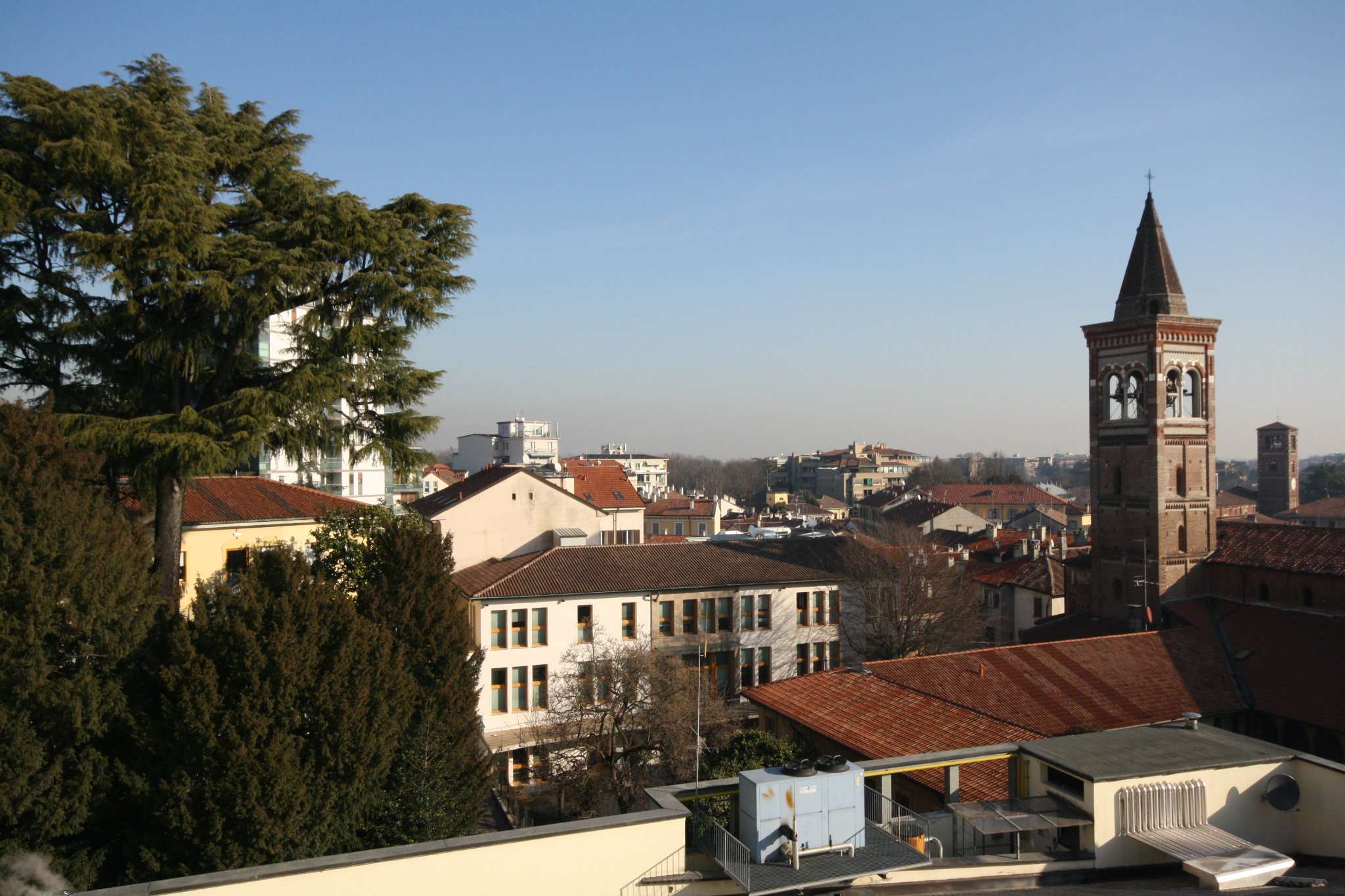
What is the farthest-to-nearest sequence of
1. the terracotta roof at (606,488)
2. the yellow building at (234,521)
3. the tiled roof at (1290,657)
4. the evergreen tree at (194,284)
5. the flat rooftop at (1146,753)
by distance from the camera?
1. the terracotta roof at (606,488)
2. the yellow building at (234,521)
3. the tiled roof at (1290,657)
4. the evergreen tree at (194,284)
5. the flat rooftop at (1146,753)

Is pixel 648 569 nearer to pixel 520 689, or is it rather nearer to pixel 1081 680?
pixel 520 689

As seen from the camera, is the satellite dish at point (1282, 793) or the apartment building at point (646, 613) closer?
the satellite dish at point (1282, 793)

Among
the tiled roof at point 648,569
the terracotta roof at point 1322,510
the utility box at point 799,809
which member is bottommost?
the terracotta roof at point 1322,510

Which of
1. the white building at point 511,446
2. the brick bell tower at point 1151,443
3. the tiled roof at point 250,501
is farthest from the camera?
the white building at point 511,446

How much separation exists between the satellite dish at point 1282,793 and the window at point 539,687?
23.0m

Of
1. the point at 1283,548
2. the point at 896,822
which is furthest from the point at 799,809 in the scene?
the point at 1283,548

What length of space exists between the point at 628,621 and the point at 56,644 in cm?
2086

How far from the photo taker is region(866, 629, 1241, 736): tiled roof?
68.1ft

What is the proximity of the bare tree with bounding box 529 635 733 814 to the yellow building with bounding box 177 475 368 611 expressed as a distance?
749 cm

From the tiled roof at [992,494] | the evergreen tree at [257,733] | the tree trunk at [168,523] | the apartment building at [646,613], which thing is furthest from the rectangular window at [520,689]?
the tiled roof at [992,494]

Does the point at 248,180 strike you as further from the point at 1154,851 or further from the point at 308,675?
the point at 1154,851

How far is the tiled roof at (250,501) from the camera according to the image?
2359 centimetres

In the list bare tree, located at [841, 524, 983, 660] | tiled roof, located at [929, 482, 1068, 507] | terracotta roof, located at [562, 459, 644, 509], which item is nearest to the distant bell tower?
tiled roof, located at [929, 482, 1068, 507]

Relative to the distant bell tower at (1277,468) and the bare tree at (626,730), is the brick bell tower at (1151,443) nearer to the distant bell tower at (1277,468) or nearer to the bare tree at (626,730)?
the bare tree at (626,730)
